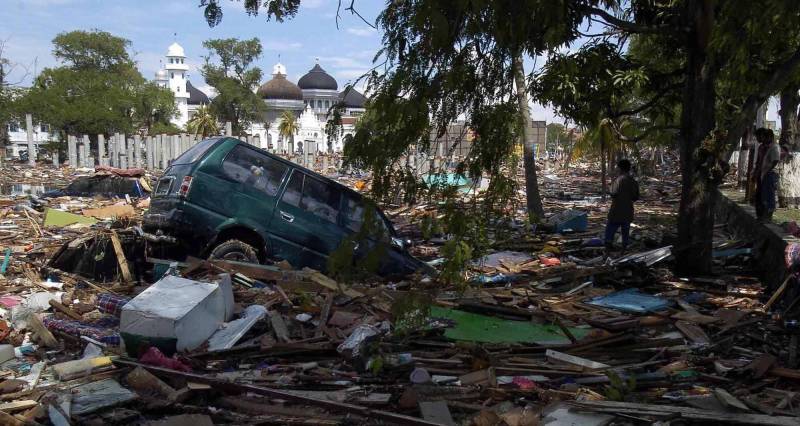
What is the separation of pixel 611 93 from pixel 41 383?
25.9ft

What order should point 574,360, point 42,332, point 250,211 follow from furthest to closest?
point 250,211 < point 42,332 < point 574,360

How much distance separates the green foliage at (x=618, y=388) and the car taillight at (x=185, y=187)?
536 cm

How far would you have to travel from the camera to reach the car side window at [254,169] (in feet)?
28.3

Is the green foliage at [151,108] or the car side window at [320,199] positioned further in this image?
the green foliage at [151,108]

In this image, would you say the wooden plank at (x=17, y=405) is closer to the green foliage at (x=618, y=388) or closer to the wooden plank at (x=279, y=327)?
the wooden plank at (x=279, y=327)

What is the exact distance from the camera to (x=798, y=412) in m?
4.55

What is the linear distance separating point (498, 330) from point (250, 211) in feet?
11.8

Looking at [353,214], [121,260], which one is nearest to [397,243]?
[353,214]

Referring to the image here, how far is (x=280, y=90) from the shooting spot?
86.4 meters

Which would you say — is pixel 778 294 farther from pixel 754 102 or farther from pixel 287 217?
pixel 287 217

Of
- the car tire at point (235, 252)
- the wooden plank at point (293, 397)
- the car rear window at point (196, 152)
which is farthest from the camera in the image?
the car rear window at point (196, 152)

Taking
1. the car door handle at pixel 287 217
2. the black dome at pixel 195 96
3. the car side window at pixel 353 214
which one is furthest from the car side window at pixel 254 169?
the black dome at pixel 195 96

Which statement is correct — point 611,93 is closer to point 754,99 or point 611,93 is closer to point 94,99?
point 754,99

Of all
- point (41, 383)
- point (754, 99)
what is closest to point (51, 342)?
point (41, 383)
